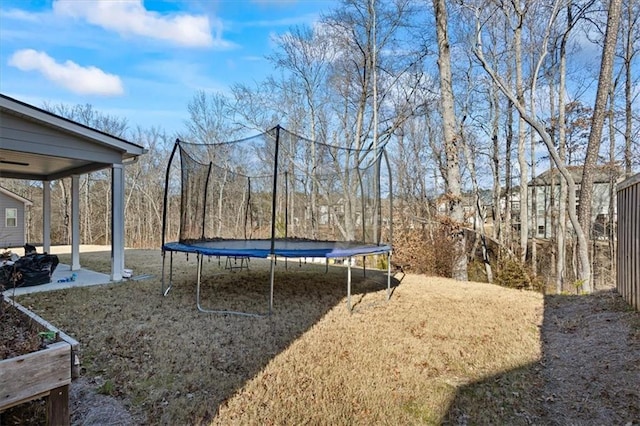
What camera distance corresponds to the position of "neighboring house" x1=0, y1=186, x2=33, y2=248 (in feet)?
42.9

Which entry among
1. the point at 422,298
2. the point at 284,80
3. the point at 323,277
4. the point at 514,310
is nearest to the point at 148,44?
the point at 284,80

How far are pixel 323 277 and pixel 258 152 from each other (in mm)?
2449

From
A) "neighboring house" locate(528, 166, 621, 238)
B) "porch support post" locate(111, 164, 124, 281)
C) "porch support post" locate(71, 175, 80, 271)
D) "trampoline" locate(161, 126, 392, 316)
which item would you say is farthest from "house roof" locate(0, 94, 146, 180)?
"neighboring house" locate(528, 166, 621, 238)

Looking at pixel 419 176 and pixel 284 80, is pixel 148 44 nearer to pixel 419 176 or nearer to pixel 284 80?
pixel 284 80

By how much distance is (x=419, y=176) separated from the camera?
1478 centimetres

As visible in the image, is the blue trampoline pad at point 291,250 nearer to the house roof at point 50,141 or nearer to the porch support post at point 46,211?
the house roof at point 50,141

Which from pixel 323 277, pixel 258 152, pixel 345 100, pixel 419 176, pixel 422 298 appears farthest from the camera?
pixel 419 176

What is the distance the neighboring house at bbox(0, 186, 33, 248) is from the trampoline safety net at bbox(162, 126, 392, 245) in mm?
11809

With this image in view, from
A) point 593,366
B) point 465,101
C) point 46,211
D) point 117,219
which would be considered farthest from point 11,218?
point 593,366

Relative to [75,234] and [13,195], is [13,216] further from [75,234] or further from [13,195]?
[75,234]

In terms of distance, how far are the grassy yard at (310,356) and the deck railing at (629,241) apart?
2.89ft

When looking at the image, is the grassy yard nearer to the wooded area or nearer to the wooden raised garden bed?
the wooden raised garden bed

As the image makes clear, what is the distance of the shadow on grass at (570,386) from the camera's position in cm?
196

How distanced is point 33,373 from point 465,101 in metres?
13.0
